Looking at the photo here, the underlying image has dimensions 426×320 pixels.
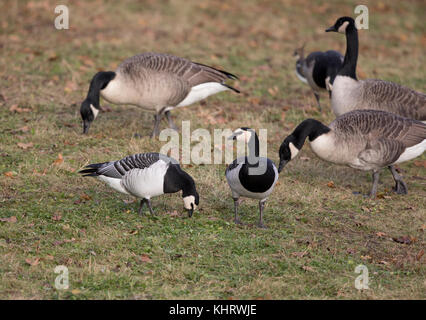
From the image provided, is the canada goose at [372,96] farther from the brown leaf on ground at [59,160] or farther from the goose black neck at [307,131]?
the brown leaf on ground at [59,160]

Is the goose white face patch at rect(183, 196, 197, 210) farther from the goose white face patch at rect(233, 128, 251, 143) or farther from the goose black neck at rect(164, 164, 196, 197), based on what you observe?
the goose white face patch at rect(233, 128, 251, 143)

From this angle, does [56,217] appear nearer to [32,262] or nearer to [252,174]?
[32,262]

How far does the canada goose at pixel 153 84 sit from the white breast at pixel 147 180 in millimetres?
3278

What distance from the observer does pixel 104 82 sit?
35.0 feet

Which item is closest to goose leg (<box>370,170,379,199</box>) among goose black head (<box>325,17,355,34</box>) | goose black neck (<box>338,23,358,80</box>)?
goose black neck (<box>338,23,358,80</box>)

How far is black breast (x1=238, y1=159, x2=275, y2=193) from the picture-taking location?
729 centimetres

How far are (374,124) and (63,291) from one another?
18.6 ft

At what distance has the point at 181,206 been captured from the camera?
851 cm

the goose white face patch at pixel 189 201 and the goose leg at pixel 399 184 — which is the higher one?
the goose leg at pixel 399 184

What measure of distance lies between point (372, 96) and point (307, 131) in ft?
7.56

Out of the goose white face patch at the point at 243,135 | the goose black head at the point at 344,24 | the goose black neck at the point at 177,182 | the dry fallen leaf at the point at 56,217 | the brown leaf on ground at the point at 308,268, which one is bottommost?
the brown leaf on ground at the point at 308,268

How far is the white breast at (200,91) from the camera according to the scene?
11.4 m

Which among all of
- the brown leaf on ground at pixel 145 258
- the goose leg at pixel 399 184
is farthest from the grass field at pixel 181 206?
the goose leg at pixel 399 184
